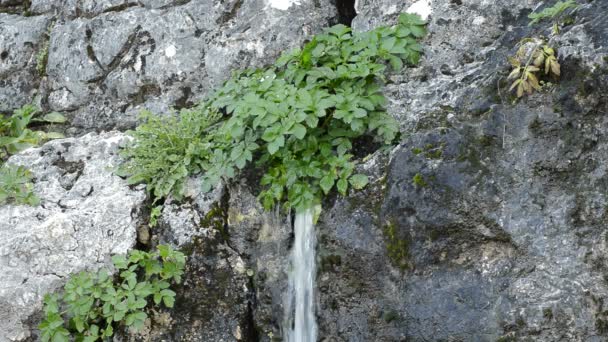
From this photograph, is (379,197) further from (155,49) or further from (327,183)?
(155,49)

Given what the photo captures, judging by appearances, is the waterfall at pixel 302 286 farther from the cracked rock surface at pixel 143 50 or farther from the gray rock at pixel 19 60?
the gray rock at pixel 19 60

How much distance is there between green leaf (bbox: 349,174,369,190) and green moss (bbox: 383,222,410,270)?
26cm

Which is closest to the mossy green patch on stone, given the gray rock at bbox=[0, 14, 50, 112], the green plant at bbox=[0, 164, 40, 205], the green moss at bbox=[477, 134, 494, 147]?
the green moss at bbox=[477, 134, 494, 147]

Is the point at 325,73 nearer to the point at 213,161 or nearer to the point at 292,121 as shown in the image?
the point at 292,121

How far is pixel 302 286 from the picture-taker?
4273 millimetres

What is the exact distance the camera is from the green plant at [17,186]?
4727 mm

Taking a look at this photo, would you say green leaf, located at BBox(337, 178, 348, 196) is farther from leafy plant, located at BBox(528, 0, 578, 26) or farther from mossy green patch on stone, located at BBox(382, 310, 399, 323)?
leafy plant, located at BBox(528, 0, 578, 26)

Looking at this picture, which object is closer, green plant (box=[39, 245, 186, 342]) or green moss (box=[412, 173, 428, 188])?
green moss (box=[412, 173, 428, 188])

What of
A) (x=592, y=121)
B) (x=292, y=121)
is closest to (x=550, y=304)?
(x=592, y=121)

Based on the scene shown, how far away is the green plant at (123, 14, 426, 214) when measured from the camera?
4.25 metres

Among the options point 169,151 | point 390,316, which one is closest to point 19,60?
point 169,151

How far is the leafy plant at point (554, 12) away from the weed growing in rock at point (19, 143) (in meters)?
3.15

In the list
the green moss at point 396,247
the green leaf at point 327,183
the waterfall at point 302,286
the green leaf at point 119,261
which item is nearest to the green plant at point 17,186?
the green leaf at point 119,261

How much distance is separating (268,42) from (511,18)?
1.65 meters
